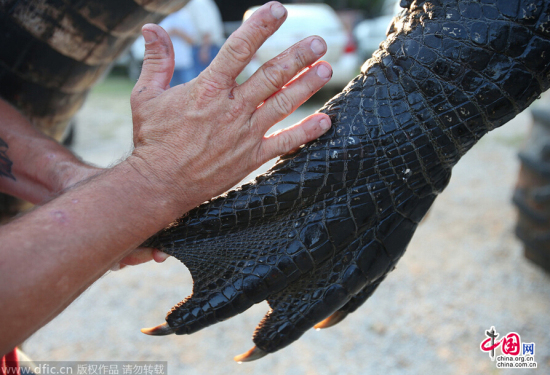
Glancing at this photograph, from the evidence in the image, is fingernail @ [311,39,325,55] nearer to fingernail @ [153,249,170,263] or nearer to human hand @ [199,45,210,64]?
fingernail @ [153,249,170,263]

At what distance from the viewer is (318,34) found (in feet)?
24.9

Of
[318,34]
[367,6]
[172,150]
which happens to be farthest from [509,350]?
[367,6]

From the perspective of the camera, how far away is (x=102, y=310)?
8.87ft

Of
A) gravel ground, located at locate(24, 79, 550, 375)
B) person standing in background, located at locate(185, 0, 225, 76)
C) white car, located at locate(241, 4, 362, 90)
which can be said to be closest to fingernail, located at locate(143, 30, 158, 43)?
gravel ground, located at locate(24, 79, 550, 375)

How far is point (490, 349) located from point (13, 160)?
231 cm

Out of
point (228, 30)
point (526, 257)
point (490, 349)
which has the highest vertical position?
point (228, 30)

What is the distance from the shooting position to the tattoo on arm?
1.21 meters

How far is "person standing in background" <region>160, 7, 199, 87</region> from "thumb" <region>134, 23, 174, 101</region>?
361cm

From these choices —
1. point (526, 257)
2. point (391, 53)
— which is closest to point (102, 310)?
point (391, 53)

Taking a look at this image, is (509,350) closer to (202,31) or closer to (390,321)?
(390,321)

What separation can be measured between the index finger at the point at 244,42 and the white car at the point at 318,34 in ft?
20.9

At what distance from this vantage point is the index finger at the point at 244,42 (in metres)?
0.84

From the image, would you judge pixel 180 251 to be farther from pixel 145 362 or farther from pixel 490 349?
pixel 490 349

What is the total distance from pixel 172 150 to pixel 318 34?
728 cm
